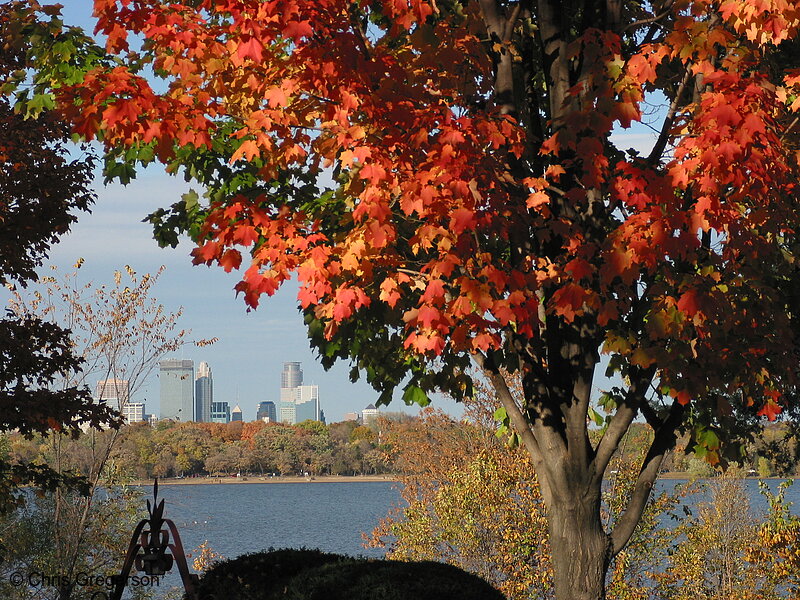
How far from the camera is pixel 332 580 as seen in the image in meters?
8.78

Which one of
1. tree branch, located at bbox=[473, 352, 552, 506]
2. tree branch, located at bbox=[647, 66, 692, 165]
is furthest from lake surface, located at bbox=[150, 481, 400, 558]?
tree branch, located at bbox=[647, 66, 692, 165]

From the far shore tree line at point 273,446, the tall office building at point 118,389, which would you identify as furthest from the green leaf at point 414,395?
the far shore tree line at point 273,446

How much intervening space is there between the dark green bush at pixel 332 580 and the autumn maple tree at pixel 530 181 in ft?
3.60

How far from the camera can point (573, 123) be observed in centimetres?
768

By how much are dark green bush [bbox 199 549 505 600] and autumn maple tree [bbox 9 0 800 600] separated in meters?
1.10

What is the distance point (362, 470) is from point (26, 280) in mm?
110405

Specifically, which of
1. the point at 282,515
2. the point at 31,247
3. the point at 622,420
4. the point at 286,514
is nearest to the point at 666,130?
the point at 622,420

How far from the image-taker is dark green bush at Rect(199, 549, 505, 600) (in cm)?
844

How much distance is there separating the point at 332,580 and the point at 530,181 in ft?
14.3

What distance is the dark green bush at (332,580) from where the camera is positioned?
844cm

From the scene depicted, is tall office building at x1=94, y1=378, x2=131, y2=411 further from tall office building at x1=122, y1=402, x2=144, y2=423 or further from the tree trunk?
the tree trunk

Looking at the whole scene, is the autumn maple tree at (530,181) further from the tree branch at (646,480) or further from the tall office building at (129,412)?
the tall office building at (129,412)

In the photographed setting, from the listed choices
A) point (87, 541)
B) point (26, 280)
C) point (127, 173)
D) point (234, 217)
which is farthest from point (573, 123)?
point (87, 541)

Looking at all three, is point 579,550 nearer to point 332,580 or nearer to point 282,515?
point 332,580
